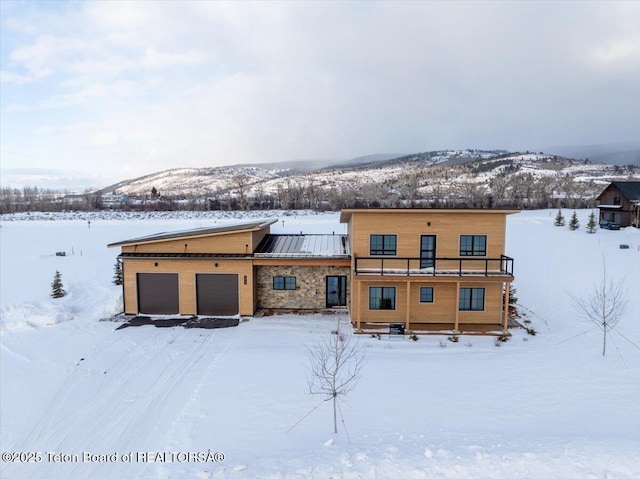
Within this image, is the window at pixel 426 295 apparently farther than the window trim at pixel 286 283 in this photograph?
No

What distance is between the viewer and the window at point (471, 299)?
16.9m

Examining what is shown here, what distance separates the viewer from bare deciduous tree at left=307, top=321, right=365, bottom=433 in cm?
Answer: 1081

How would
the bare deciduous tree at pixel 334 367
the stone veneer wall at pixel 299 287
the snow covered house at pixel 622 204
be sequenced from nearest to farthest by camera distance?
the bare deciduous tree at pixel 334 367 < the stone veneer wall at pixel 299 287 < the snow covered house at pixel 622 204

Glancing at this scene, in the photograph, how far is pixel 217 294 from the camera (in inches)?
714

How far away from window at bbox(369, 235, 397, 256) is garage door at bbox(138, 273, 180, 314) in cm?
912

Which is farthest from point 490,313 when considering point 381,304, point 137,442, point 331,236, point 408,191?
point 408,191

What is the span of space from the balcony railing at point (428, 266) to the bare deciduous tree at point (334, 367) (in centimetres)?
305

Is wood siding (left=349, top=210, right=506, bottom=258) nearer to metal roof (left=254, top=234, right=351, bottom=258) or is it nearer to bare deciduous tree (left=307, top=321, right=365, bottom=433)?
metal roof (left=254, top=234, right=351, bottom=258)

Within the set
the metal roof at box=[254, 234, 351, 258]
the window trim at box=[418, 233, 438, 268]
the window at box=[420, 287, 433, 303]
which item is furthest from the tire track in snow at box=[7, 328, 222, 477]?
the window trim at box=[418, 233, 438, 268]

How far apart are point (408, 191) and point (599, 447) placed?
287ft

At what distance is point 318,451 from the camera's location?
8.27 metres

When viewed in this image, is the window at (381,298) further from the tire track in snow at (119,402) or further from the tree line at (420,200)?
the tree line at (420,200)

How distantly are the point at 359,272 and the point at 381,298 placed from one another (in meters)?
1.64

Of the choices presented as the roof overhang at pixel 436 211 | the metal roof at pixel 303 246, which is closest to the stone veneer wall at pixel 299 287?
the metal roof at pixel 303 246
